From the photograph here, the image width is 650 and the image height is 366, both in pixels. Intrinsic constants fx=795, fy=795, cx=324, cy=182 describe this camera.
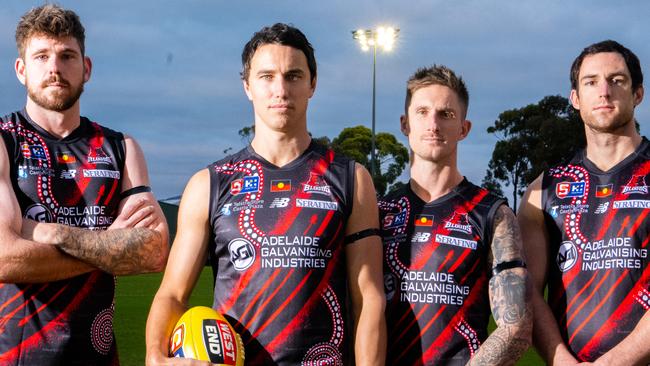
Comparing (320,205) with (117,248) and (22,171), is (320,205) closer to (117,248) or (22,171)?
(117,248)

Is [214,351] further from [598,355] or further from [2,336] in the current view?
[598,355]

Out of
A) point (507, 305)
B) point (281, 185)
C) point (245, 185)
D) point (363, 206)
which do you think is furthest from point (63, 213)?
point (507, 305)

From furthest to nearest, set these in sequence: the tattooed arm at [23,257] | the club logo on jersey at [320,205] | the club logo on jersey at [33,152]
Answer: the club logo on jersey at [33,152] → the tattooed arm at [23,257] → the club logo on jersey at [320,205]

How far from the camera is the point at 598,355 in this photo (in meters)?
4.99

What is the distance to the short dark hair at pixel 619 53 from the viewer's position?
529 cm

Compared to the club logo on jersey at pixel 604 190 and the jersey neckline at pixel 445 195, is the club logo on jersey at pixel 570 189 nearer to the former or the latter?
the club logo on jersey at pixel 604 190

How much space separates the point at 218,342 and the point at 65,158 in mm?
1921

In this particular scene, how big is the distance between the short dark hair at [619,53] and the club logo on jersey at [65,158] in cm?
343

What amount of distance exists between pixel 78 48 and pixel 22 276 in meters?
1.55

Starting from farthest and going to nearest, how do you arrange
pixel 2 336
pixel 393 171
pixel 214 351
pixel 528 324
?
pixel 393 171 → pixel 2 336 → pixel 528 324 → pixel 214 351

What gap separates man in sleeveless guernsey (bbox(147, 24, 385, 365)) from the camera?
4512 mm

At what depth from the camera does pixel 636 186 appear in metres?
5.22

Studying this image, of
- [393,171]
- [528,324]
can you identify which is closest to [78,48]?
[528,324]


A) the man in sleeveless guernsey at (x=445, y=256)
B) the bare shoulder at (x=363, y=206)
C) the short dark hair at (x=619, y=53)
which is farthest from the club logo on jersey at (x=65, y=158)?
the short dark hair at (x=619, y=53)
